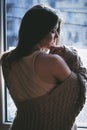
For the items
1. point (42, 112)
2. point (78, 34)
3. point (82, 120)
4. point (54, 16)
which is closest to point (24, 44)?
point (54, 16)

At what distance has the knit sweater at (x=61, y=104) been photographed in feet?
3.82

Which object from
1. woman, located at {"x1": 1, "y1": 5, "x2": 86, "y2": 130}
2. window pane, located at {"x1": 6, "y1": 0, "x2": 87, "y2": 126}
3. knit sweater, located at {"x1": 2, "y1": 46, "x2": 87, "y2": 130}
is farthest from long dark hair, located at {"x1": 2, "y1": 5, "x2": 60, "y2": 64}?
window pane, located at {"x1": 6, "y1": 0, "x2": 87, "y2": 126}

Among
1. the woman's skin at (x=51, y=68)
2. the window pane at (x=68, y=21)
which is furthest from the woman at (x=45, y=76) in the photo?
the window pane at (x=68, y=21)

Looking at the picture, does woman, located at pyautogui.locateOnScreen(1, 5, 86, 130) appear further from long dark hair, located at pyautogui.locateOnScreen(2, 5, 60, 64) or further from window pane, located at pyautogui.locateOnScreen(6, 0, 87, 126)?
window pane, located at pyautogui.locateOnScreen(6, 0, 87, 126)

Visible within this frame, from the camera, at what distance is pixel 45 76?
1.15 metres

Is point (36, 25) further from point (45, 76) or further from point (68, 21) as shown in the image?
point (68, 21)

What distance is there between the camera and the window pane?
5.59 ft

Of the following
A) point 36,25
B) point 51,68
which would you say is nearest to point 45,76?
point 51,68

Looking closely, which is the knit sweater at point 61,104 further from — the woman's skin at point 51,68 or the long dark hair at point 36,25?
the long dark hair at point 36,25

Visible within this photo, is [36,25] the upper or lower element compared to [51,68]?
upper

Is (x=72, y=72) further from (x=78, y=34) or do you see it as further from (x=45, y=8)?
(x=78, y=34)

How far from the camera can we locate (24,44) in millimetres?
1197

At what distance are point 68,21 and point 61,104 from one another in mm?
689

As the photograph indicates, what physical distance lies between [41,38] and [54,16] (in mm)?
99
